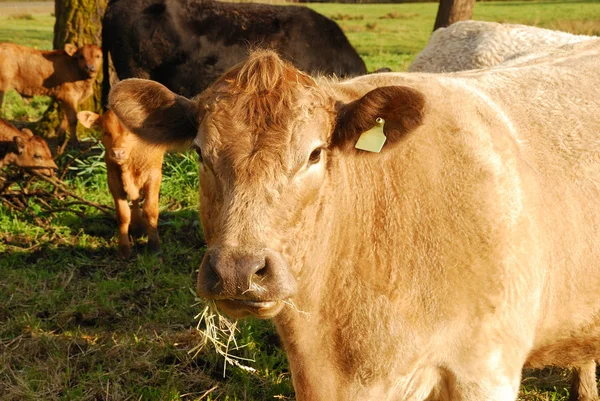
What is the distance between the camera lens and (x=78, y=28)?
9555mm

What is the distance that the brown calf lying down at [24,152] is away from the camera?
683cm

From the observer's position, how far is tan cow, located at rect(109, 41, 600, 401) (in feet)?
8.44

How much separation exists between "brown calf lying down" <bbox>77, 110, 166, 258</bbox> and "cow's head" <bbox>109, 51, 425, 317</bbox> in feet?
9.89

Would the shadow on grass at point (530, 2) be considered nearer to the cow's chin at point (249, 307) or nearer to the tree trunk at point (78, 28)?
the tree trunk at point (78, 28)

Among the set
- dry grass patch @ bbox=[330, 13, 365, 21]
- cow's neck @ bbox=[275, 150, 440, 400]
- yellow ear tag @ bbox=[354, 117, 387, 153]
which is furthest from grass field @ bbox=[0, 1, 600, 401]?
dry grass patch @ bbox=[330, 13, 365, 21]

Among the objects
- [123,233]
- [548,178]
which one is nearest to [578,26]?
[123,233]

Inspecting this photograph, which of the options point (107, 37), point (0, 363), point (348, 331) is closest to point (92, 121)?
point (0, 363)

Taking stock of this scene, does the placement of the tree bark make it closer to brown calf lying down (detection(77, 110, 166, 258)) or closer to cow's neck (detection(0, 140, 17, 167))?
cow's neck (detection(0, 140, 17, 167))

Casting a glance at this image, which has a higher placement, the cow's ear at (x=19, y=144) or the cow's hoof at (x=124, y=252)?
the cow's ear at (x=19, y=144)

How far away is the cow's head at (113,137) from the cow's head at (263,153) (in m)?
2.96

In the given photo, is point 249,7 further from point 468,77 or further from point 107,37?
point 468,77

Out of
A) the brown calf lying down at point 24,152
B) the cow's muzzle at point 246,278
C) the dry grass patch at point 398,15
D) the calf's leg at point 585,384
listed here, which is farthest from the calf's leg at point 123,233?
the dry grass patch at point 398,15

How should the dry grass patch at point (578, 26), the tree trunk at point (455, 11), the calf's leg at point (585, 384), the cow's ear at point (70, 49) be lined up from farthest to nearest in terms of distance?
the dry grass patch at point (578, 26), the tree trunk at point (455, 11), the cow's ear at point (70, 49), the calf's leg at point (585, 384)

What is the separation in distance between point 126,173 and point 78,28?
15.3 ft
